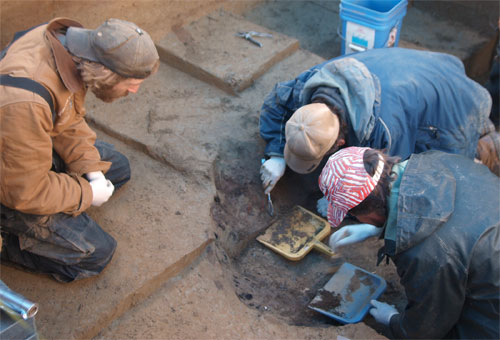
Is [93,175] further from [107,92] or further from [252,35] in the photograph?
[252,35]

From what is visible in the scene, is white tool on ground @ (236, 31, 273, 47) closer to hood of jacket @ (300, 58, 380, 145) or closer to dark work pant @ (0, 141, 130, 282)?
hood of jacket @ (300, 58, 380, 145)

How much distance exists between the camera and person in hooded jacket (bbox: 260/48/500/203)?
2.51 meters

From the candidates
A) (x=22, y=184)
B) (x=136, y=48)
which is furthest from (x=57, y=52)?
(x=22, y=184)

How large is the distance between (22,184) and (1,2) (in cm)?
167

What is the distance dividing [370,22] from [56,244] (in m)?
3.01

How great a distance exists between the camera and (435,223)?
179cm

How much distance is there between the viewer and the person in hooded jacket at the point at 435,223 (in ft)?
5.86

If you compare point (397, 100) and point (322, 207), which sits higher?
point (397, 100)

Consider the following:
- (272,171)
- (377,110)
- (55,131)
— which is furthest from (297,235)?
(55,131)

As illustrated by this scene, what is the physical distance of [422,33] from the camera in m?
5.13

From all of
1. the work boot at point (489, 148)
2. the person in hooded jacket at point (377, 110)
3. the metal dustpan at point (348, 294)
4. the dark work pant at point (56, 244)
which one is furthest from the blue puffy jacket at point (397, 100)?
the dark work pant at point (56, 244)

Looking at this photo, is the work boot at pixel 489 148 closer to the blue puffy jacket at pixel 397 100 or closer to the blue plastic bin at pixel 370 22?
the blue puffy jacket at pixel 397 100

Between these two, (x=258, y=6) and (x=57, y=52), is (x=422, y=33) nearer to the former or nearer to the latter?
(x=258, y=6)

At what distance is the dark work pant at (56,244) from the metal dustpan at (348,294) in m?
1.19
